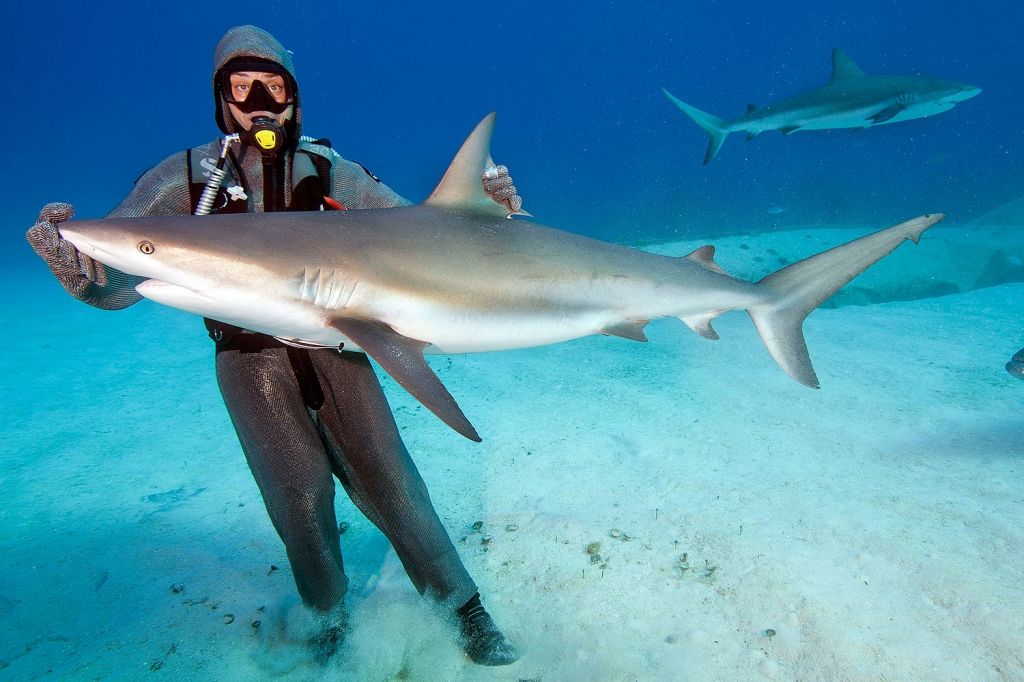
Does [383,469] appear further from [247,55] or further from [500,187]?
[247,55]

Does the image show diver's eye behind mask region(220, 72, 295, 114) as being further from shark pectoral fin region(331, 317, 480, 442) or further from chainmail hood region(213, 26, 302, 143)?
shark pectoral fin region(331, 317, 480, 442)

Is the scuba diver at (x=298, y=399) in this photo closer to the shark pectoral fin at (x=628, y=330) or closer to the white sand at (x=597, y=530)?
the white sand at (x=597, y=530)

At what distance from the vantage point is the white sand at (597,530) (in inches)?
96.0

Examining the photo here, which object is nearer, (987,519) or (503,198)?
(503,198)

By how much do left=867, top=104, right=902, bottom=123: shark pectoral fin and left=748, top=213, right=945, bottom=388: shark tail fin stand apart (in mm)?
9883

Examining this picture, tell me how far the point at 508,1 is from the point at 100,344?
536 ft

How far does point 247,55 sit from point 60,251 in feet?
4.13

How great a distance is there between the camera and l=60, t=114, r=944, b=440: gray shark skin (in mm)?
1666

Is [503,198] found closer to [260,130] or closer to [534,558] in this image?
[260,130]

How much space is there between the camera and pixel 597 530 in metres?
3.33

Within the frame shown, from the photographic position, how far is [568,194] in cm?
4806

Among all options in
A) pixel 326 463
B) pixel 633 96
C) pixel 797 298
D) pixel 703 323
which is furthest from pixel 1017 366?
pixel 633 96

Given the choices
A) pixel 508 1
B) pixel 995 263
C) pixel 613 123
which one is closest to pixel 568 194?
pixel 995 263

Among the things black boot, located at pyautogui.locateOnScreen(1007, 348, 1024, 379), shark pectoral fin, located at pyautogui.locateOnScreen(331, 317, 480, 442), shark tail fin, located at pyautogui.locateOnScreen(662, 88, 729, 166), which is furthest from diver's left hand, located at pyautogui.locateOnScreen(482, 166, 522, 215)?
shark tail fin, located at pyautogui.locateOnScreen(662, 88, 729, 166)
